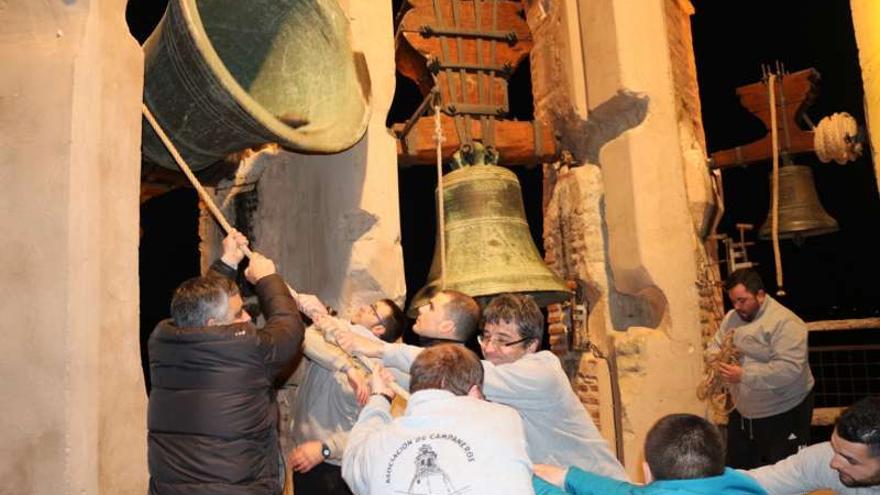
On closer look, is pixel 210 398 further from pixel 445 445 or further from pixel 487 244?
pixel 487 244

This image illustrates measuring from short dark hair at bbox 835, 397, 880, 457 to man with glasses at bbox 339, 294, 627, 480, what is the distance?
72cm

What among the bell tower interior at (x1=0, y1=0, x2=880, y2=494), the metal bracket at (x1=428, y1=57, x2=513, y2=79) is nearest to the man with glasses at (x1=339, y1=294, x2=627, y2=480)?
the bell tower interior at (x1=0, y1=0, x2=880, y2=494)

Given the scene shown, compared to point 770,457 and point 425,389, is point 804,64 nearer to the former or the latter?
point 770,457

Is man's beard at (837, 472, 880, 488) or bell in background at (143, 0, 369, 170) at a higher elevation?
bell in background at (143, 0, 369, 170)

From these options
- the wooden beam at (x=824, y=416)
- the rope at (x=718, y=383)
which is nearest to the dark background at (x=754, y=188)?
Answer: the wooden beam at (x=824, y=416)

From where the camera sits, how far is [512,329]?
286cm

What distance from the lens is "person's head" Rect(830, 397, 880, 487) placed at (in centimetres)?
229

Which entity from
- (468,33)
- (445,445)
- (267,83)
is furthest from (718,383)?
(445,445)

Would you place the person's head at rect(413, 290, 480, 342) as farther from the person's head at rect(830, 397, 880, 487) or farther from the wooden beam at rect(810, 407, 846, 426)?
the wooden beam at rect(810, 407, 846, 426)

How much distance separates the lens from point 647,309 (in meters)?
5.28

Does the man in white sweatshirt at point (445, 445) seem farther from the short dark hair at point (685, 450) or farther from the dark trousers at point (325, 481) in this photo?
the dark trousers at point (325, 481)

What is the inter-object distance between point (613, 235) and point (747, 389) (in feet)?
4.06

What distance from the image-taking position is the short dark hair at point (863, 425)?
229 centimetres

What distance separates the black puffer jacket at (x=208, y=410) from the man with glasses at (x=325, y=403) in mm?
601
